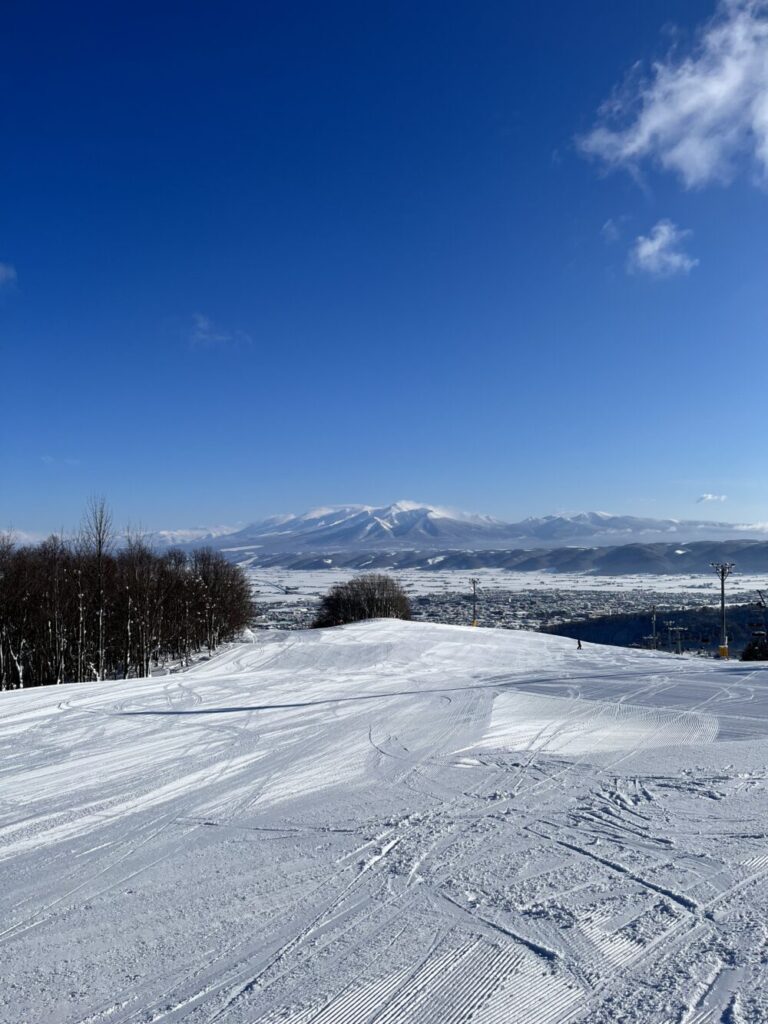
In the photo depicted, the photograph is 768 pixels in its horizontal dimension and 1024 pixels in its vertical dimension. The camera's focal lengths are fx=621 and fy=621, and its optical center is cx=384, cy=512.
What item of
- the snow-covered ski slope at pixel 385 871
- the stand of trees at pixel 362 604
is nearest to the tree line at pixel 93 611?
the snow-covered ski slope at pixel 385 871

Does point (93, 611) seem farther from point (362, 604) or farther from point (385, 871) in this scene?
point (362, 604)

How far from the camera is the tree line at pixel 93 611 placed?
96.8 ft

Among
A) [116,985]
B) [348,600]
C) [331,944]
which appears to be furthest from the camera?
[348,600]

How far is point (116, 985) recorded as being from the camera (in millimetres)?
3855

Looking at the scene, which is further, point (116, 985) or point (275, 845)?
point (275, 845)

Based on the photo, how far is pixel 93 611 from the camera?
33.4 m

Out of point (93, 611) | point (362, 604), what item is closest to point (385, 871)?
point (93, 611)

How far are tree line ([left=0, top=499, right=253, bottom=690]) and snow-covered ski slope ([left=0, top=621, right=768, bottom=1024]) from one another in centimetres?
1979

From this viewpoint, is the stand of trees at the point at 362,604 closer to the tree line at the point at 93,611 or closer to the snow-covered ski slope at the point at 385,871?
the tree line at the point at 93,611

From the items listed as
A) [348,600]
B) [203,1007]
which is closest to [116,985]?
[203,1007]

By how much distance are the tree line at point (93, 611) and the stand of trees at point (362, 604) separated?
23891 millimetres

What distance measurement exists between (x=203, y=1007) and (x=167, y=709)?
11.1 meters

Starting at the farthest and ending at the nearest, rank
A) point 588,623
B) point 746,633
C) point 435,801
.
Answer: point 588,623, point 746,633, point 435,801

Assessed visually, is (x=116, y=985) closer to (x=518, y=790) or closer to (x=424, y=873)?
(x=424, y=873)
